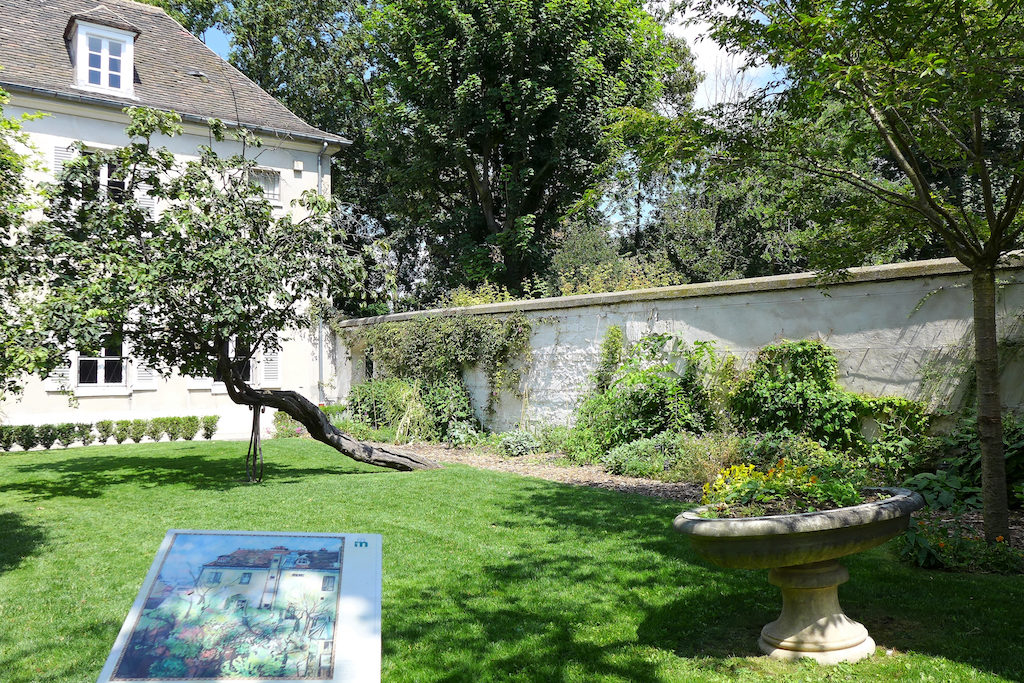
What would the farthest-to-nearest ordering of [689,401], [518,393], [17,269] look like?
1. [518,393]
2. [689,401]
3. [17,269]

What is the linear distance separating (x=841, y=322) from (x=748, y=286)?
1.37 metres

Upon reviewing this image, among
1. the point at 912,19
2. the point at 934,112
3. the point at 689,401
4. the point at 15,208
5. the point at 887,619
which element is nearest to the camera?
the point at 887,619

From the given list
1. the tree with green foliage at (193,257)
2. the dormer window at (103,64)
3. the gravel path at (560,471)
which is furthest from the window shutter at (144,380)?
the gravel path at (560,471)

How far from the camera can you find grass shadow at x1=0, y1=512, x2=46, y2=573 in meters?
6.27

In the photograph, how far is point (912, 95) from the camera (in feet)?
17.7

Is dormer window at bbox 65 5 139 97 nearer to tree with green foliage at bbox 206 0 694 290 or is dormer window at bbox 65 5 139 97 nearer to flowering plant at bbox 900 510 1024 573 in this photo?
tree with green foliage at bbox 206 0 694 290

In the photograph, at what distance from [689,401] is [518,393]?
13.9 feet

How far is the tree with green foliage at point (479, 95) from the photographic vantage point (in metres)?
19.3

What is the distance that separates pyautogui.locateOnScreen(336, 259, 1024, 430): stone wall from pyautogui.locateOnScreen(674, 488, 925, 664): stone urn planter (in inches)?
193

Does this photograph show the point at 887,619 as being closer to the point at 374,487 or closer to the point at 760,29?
the point at 760,29

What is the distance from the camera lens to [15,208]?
643 centimetres

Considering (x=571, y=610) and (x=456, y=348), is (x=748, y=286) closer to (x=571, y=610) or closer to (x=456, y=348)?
(x=571, y=610)

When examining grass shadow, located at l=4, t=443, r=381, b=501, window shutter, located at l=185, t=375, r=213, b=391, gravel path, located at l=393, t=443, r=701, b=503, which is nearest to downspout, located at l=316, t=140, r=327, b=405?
window shutter, located at l=185, t=375, r=213, b=391

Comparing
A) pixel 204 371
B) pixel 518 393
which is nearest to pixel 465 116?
pixel 518 393
